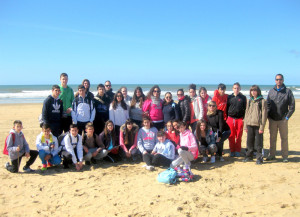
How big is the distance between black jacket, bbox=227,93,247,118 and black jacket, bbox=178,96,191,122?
1013 millimetres

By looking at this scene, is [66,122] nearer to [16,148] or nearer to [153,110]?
[16,148]

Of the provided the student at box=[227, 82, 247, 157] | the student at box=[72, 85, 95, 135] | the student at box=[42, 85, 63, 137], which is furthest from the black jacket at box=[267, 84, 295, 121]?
the student at box=[42, 85, 63, 137]

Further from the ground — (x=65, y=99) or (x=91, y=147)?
(x=65, y=99)

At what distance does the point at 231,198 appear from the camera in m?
3.76

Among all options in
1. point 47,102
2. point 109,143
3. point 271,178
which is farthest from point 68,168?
point 271,178

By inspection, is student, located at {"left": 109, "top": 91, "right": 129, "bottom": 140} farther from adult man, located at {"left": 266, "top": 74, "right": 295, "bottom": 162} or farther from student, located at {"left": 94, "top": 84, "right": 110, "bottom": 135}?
adult man, located at {"left": 266, "top": 74, "right": 295, "bottom": 162}

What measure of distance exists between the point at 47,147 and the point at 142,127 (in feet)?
6.92

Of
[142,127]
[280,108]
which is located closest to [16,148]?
[142,127]

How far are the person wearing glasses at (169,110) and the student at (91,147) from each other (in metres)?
1.67

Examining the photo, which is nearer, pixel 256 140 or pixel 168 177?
pixel 168 177

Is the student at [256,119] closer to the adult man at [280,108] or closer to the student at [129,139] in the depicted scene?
the adult man at [280,108]

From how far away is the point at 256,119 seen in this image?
5.35 m

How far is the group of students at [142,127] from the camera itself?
5.19 meters

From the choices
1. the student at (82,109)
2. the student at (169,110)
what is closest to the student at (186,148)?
the student at (169,110)
